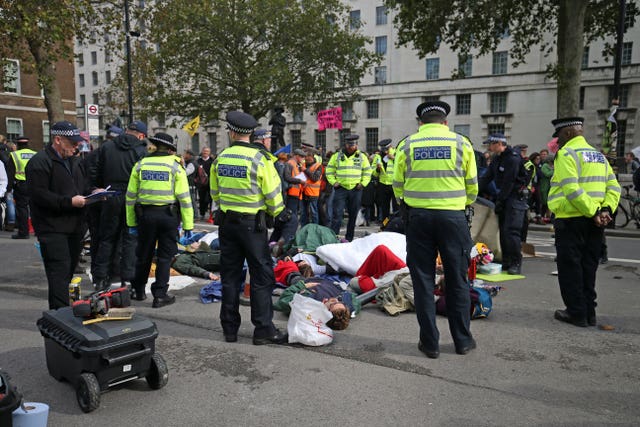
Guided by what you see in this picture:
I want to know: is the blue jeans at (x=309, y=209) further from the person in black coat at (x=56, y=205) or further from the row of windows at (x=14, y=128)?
the row of windows at (x=14, y=128)

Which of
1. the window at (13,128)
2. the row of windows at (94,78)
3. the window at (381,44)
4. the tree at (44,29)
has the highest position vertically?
the row of windows at (94,78)

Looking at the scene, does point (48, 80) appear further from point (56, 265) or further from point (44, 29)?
point (56, 265)

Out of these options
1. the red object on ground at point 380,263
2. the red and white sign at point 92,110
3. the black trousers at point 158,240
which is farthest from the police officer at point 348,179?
the red and white sign at point 92,110

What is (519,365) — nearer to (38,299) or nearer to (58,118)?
(38,299)

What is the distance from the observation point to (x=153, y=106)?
29.7m

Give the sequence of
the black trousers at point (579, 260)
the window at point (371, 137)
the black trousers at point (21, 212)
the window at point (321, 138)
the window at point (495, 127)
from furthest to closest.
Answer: the window at point (321, 138), the window at point (371, 137), the window at point (495, 127), the black trousers at point (21, 212), the black trousers at point (579, 260)

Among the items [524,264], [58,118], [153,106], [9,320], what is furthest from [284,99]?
[9,320]

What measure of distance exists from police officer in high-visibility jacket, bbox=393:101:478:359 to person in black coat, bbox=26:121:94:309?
2922mm

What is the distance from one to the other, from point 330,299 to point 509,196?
3.54m

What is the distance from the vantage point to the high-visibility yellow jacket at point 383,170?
1267 cm

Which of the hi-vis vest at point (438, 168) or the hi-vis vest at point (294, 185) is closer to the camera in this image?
the hi-vis vest at point (438, 168)

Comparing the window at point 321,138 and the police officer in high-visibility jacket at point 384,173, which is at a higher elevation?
the window at point 321,138

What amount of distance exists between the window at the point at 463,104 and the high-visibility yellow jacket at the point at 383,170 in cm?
3388

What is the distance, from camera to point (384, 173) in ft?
42.2
